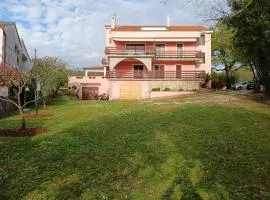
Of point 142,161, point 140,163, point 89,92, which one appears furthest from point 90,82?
point 140,163

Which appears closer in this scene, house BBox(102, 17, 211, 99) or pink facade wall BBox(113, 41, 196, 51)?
house BBox(102, 17, 211, 99)

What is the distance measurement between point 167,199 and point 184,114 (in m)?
15.2

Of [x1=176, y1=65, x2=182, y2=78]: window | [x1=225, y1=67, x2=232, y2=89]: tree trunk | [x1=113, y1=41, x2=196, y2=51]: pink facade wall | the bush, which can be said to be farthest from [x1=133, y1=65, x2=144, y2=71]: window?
[x1=225, y1=67, x2=232, y2=89]: tree trunk

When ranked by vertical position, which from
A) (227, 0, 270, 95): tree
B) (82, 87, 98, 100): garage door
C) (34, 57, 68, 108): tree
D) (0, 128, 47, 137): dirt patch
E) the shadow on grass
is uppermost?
(227, 0, 270, 95): tree

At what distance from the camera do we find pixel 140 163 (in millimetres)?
15133

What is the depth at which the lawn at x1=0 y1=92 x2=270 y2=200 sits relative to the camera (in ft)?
41.3

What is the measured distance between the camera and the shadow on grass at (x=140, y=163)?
12.6 meters

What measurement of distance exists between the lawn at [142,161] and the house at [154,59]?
31.7 meters

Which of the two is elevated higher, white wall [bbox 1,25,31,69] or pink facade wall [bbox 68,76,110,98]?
white wall [bbox 1,25,31,69]

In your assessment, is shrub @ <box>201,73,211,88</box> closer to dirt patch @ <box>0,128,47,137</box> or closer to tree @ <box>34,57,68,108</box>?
tree @ <box>34,57,68,108</box>

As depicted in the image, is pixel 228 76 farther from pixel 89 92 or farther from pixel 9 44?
pixel 9 44

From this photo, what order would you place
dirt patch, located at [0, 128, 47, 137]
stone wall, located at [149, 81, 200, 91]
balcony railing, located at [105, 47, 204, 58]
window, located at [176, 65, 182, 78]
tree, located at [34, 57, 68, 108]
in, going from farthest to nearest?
balcony railing, located at [105, 47, 204, 58], window, located at [176, 65, 182, 78], stone wall, located at [149, 81, 200, 91], tree, located at [34, 57, 68, 108], dirt patch, located at [0, 128, 47, 137]

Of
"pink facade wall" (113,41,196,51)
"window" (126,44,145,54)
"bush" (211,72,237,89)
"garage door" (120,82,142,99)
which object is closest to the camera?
"garage door" (120,82,142,99)

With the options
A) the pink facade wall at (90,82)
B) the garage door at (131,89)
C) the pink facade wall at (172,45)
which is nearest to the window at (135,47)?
the pink facade wall at (172,45)
